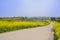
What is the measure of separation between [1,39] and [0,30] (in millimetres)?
6915

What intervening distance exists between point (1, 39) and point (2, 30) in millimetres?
7157

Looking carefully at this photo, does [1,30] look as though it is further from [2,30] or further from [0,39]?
[0,39]

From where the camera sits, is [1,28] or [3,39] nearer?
[3,39]

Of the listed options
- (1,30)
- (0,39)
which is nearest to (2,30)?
(1,30)

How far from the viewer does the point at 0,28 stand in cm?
2008

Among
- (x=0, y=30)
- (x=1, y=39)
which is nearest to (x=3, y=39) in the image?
(x=1, y=39)

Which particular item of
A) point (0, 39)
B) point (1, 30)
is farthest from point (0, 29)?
point (0, 39)

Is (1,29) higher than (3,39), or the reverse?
(3,39)

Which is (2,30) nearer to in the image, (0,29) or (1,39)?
(0,29)

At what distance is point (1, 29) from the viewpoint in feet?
65.4

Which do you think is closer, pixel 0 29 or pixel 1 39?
pixel 1 39

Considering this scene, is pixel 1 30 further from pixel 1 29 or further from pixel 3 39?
pixel 3 39

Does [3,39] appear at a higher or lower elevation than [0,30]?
higher

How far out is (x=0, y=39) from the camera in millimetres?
12703
